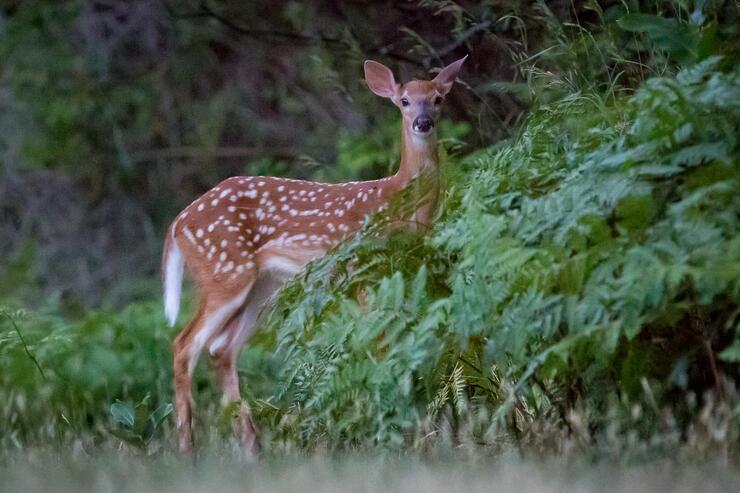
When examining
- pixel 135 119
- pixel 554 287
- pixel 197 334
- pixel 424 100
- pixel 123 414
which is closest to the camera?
pixel 554 287

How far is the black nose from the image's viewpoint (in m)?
7.73

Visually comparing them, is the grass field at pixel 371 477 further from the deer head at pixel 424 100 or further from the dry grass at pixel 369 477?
the deer head at pixel 424 100

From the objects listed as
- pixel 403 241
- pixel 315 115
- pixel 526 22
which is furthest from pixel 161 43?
pixel 403 241

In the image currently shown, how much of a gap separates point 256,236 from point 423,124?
91 centimetres

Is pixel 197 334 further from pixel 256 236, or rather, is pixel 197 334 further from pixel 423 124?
pixel 423 124

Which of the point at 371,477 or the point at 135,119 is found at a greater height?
the point at 371,477

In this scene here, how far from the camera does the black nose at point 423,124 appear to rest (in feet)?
25.3

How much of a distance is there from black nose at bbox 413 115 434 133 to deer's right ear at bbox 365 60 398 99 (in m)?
0.32

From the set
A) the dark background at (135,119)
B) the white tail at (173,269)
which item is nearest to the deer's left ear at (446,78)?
the white tail at (173,269)

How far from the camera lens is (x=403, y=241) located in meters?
5.82

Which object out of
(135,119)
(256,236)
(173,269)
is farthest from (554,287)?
(135,119)

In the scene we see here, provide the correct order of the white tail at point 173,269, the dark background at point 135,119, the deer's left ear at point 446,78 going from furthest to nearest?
the dark background at point 135,119 < the white tail at point 173,269 < the deer's left ear at point 446,78

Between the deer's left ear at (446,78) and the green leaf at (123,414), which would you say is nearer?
the green leaf at (123,414)

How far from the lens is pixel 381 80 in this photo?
8.07 meters
